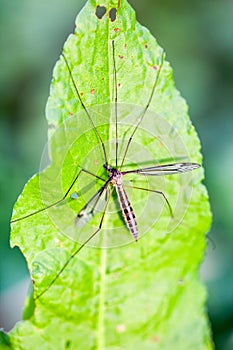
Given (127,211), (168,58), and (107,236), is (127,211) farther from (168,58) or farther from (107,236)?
(168,58)

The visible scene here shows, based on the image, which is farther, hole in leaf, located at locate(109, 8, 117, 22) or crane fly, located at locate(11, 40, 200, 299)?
crane fly, located at locate(11, 40, 200, 299)

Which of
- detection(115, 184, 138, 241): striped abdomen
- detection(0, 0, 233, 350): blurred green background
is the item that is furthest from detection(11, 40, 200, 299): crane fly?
detection(0, 0, 233, 350): blurred green background

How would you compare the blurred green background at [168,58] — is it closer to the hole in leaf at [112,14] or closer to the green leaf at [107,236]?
the green leaf at [107,236]

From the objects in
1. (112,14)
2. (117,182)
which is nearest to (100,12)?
(112,14)

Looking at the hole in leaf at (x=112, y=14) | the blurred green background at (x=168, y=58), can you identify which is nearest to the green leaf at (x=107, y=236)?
the hole in leaf at (x=112, y=14)

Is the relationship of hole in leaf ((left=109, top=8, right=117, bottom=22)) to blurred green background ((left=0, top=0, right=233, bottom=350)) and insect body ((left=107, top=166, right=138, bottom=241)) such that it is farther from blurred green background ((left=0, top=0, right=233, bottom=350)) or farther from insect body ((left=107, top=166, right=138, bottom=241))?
blurred green background ((left=0, top=0, right=233, bottom=350))

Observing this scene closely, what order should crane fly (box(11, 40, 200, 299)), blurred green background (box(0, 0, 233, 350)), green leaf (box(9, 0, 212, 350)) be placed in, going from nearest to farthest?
green leaf (box(9, 0, 212, 350)) → crane fly (box(11, 40, 200, 299)) → blurred green background (box(0, 0, 233, 350))

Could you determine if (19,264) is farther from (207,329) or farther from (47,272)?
(207,329)
